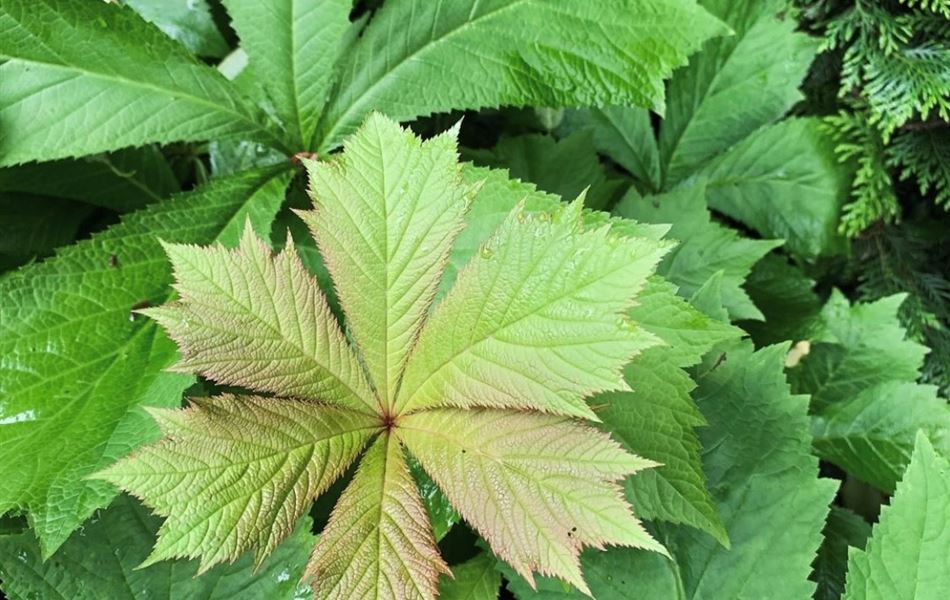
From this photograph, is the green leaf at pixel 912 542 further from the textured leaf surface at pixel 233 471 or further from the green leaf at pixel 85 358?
the green leaf at pixel 85 358

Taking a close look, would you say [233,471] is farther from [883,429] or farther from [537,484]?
[883,429]

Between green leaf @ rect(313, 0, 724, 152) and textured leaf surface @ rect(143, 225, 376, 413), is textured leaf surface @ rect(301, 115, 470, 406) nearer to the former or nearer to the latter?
textured leaf surface @ rect(143, 225, 376, 413)

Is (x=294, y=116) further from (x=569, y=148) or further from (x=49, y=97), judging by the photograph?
(x=569, y=148)

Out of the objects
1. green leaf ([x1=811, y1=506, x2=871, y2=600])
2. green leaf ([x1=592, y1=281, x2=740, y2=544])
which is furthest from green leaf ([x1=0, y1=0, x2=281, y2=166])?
green leaf ([x1=811, y1=506, x2=871, y2=600])

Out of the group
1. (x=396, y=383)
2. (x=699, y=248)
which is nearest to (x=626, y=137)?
(x=699, y=248)

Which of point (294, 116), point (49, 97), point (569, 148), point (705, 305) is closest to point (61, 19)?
point (49, 97)

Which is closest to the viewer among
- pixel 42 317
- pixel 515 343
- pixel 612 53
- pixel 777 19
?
pixel 515 343
